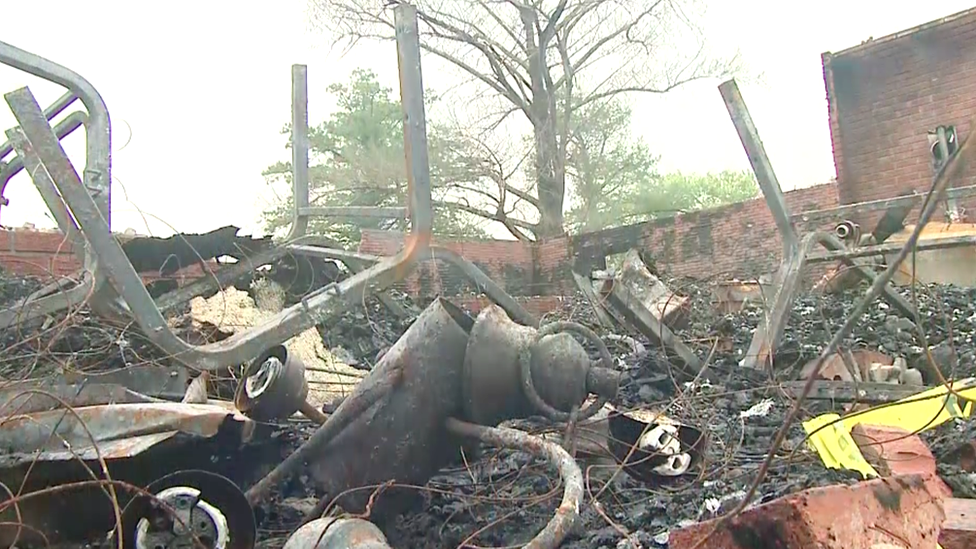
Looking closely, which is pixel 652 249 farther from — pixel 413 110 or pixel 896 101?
pixel 413 110

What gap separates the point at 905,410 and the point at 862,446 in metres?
0.66

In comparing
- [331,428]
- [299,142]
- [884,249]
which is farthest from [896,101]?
[331,428]

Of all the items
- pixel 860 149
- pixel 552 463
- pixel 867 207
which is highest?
pixel 860 149

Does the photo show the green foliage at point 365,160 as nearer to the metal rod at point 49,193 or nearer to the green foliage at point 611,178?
the green foliage at point 611,178

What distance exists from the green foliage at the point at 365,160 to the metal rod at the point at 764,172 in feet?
42.0

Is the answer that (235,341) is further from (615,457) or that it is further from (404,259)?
(615,457)

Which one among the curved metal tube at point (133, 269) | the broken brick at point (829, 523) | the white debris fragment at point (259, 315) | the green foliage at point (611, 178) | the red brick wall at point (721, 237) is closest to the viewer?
the broken brick at point (829, 523)

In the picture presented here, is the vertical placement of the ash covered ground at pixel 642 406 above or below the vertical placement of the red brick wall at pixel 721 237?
below

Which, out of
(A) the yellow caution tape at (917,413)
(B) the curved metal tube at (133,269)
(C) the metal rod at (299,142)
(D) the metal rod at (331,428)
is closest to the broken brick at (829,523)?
(D) the metal rod at (331,428)

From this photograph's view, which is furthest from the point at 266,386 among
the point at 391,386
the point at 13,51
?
the point at 13,51

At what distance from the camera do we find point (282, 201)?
60.7ft

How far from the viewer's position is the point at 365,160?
19.4 meters

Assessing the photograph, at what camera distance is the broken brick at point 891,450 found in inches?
101

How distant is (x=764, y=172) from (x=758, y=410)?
5.47ft
